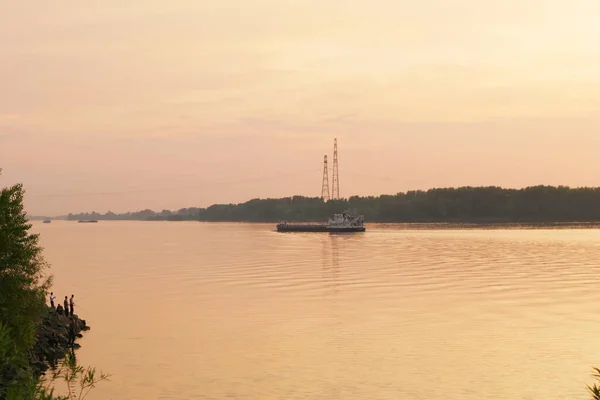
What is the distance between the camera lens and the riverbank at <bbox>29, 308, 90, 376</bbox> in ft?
153

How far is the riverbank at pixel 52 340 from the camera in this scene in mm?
46656

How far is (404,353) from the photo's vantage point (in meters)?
47.7

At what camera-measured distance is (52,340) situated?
2039 inches

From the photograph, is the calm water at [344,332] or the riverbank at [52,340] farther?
the riverbank at [52,340]

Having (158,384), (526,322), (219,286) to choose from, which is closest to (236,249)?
(219,286)

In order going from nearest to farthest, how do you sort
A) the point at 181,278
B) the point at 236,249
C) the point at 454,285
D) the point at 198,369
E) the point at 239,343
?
the point at 198,369 → the point at 239,343 → the point at 454,285 → the point at 181,278 → the point at 236,249

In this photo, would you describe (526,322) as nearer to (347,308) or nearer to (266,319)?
(347,308)

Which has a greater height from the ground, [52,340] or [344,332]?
[52,340]

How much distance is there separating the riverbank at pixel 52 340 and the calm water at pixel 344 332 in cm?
158

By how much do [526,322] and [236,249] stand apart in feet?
386

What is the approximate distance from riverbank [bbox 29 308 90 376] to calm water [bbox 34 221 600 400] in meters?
1.58

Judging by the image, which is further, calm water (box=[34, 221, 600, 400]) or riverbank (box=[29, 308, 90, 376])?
riverbank (box=[29, 308, 90, 376])

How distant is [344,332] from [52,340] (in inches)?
844

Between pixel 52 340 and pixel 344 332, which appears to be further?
pixel 344 332
